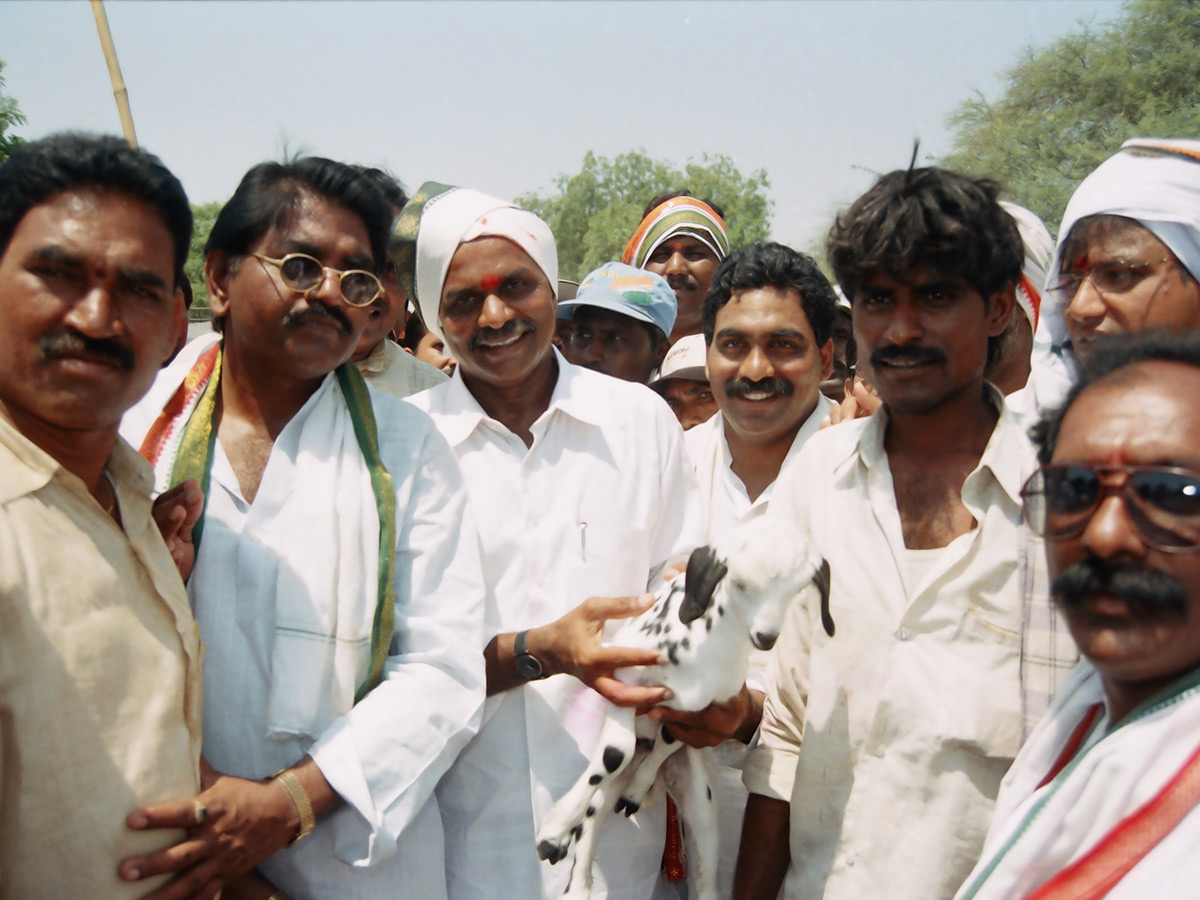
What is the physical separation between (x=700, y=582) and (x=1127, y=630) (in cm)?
96

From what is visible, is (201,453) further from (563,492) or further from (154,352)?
(563,492)

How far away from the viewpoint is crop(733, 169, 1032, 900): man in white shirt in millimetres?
2129

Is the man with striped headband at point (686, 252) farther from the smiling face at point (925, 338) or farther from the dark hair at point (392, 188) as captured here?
the smiling face at point (925, 338)

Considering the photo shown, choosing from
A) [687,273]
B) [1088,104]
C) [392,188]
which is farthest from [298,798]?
[1088,104]

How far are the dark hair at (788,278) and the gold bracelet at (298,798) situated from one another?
7.44 feet

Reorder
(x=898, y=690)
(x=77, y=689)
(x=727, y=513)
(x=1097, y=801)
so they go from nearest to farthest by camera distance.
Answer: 1. (x=1097, y=801)
2. (x=77, y=689)
3. (x=898, y=690)
4. (x=727, y=513)

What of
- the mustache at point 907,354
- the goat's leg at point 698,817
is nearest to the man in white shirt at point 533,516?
the goat's leg at point 698,817

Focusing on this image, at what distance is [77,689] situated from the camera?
1.65 metres

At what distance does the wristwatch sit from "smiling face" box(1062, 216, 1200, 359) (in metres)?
1.64

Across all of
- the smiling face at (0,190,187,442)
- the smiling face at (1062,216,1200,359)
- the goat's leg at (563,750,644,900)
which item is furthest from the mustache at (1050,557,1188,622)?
the smiling face at (0,190,187,442)

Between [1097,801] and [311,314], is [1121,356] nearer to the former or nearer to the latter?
[1097,801]

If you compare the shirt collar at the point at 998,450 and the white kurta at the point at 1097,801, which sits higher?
the shirt collar at the point at 998,450

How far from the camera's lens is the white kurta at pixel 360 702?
2166mm

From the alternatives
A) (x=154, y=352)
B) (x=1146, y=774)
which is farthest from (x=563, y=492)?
(x=1146, y=774)
